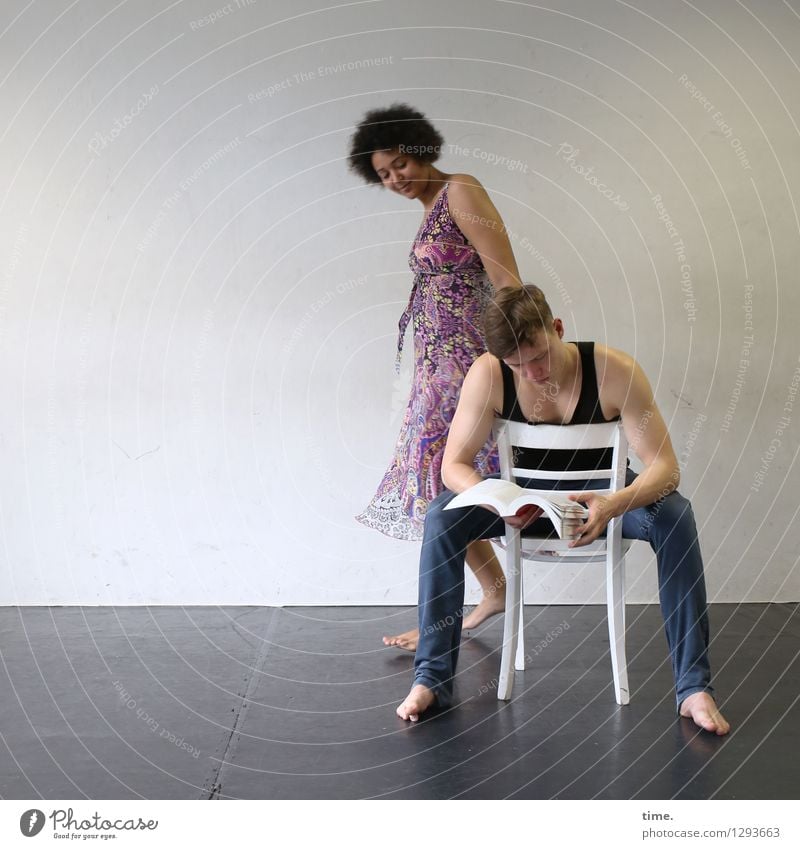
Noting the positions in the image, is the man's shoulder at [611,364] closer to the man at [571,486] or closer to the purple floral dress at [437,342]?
the man at [571,486]

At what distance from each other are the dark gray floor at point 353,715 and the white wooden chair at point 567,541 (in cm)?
10

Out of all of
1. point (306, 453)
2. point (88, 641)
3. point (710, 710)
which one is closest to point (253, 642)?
point (88, 641)

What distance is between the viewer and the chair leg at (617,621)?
2.28m

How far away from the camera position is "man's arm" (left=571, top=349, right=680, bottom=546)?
7.16 feet

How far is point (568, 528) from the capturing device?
6.81ft

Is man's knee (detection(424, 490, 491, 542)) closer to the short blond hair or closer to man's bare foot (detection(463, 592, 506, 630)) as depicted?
the short blond hair

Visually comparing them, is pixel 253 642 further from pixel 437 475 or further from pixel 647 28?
pixel 647 28

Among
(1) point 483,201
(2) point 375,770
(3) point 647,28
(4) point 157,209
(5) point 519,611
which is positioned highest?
(3) point 647,28

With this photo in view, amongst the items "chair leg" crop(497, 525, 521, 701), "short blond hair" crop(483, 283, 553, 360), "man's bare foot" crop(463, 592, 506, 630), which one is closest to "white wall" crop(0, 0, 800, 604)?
"man's bare foot" crop(463, 592, 506, 630)

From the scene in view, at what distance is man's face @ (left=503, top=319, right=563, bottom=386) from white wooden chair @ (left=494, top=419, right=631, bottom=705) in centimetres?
12

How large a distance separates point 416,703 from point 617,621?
0.49 m

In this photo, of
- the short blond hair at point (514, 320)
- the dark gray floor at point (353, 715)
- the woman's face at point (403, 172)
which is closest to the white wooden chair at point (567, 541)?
the dark gray floor at point (353, 715)

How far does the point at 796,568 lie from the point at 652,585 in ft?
1.58

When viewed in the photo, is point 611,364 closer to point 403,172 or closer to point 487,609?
point 403,172
